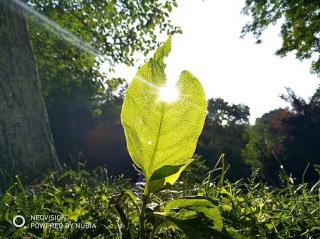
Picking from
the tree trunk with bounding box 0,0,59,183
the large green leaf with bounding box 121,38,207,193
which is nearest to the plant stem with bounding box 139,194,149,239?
the large green leaf with bounding box 121,38,207,193

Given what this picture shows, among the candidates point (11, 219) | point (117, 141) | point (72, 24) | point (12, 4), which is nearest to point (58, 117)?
point (117, 141)

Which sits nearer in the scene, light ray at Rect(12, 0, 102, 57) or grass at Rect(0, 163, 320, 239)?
grass at Rect(0, 163, 320, 239)

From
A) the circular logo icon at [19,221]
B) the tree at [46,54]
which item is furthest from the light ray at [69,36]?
the circular logo icon at [19,221]

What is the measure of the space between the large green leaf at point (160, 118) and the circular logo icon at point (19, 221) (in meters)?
0.61

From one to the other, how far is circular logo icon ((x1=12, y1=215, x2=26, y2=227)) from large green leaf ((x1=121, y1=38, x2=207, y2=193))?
61 centimetres

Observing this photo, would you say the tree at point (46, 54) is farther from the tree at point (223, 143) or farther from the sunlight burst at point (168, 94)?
the tree at point (223, 143)

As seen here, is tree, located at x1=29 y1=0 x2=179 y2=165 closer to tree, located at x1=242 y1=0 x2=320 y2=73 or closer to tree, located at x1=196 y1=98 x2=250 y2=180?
tree, located at x1=242 y1=0 x2=320 y2=73

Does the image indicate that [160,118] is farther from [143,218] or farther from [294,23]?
[294,23]

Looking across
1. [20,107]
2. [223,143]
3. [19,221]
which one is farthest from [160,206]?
[223,143]

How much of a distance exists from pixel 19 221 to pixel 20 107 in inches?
113

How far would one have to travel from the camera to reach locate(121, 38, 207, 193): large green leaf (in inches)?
25.8

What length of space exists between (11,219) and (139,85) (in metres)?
0.76

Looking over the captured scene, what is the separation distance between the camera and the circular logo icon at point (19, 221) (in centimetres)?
111

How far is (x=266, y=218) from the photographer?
1059 millimetres
